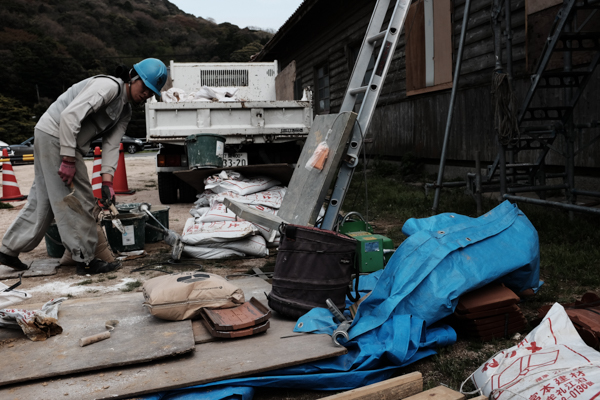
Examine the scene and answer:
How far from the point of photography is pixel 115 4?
92312mm

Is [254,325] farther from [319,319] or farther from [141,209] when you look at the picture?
[141,209]

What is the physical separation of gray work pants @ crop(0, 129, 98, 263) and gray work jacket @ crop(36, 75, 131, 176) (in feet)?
0.52

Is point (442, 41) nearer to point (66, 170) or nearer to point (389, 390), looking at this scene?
point (66, 170)

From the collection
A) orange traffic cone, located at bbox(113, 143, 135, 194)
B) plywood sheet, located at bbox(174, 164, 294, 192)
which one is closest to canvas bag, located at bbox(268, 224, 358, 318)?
plywood sheet, located at bbox(174, 164, 294, 192)

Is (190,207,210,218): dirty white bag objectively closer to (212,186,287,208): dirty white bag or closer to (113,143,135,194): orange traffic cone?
(212,186,287,208): dirty white bag

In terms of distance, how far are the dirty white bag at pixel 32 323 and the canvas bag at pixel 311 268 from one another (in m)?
1.21

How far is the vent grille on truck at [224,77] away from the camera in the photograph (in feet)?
30.9

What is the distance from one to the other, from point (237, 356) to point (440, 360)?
1.00m

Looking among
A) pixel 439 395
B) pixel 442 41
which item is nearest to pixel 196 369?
pixel 439 395

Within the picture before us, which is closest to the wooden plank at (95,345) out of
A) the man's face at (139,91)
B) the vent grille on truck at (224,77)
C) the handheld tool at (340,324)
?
the handheld tool at (340,324)

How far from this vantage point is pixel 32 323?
8.11ft

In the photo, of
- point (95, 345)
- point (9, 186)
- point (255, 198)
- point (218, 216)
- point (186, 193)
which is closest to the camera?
point (95, 345)

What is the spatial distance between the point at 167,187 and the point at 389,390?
6.66 m

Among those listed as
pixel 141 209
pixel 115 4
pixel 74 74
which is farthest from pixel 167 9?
pixel 141 209
